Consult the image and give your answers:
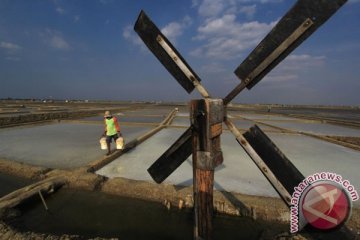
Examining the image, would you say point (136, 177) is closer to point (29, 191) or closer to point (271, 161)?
point (29, 191)

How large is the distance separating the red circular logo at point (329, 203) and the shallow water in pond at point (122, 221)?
1.50 metres

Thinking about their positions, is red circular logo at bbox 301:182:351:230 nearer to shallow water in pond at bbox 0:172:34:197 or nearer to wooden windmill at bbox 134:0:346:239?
wooden windmill at bbox 134:0:346:239

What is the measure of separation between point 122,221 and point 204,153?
93.5 inches

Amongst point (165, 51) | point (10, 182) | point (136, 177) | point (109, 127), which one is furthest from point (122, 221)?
point (109, 127)

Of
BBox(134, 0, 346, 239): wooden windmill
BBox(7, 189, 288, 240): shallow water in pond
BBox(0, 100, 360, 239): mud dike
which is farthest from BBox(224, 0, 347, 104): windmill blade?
BBox(7, 189, 288, 240): shallow water in pond

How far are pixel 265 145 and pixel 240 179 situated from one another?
130 inches

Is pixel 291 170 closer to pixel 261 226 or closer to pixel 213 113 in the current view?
pixel 213 113

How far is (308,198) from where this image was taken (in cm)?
223

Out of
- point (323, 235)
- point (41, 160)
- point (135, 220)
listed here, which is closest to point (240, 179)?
point (135, 220)

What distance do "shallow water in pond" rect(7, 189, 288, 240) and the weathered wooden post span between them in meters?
1.32

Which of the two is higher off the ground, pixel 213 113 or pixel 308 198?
pixel 213 113

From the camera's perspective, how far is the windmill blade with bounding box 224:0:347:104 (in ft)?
6.02

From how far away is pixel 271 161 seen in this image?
94.2 inches

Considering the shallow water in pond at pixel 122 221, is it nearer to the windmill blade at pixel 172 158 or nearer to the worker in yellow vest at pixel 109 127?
the windmill blade at pixel 172 158
